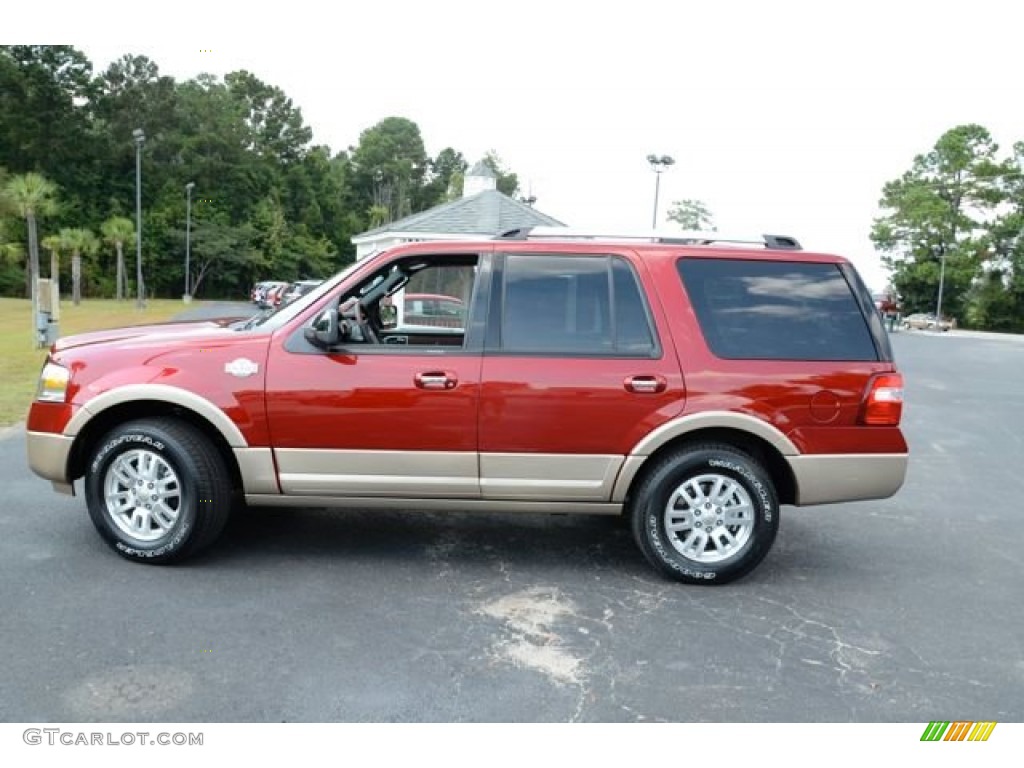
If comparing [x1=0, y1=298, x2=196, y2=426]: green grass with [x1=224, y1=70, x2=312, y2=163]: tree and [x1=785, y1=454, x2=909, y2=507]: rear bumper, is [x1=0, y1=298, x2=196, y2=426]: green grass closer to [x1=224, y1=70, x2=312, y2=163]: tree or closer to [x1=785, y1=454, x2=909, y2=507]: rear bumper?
[x1=785, y1=454, x2=909, y2=507]: rear bumper

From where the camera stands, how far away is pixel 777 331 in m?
4.68

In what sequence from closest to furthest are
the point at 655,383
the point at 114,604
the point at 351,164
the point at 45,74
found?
1. the point at 114,604
2. the point at 655,383
3. the point at 45,74
4. the point at 351,164

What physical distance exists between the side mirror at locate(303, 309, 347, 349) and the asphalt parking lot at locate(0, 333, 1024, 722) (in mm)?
1332

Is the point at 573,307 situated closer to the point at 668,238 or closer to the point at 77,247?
the point at 668,238

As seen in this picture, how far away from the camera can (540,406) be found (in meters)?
4.57

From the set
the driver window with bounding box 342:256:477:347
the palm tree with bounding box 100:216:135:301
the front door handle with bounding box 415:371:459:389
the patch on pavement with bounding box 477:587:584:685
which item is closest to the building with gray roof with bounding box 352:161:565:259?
the driver window with bounding box 342:256:477:347

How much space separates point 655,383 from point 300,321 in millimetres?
2056

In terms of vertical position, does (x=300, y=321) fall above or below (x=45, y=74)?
below

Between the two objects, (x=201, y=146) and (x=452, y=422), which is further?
(x=201, y=146)

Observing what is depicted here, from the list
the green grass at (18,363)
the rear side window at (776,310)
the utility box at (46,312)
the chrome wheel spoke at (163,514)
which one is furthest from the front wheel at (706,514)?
the utility box at (46,312)

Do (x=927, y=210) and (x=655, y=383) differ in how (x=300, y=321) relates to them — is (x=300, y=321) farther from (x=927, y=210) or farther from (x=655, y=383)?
(x=927, y=210)

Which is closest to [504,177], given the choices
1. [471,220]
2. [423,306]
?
[471,220]

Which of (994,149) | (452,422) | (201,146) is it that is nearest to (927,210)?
(994,149)

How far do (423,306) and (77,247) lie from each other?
45546 mm
